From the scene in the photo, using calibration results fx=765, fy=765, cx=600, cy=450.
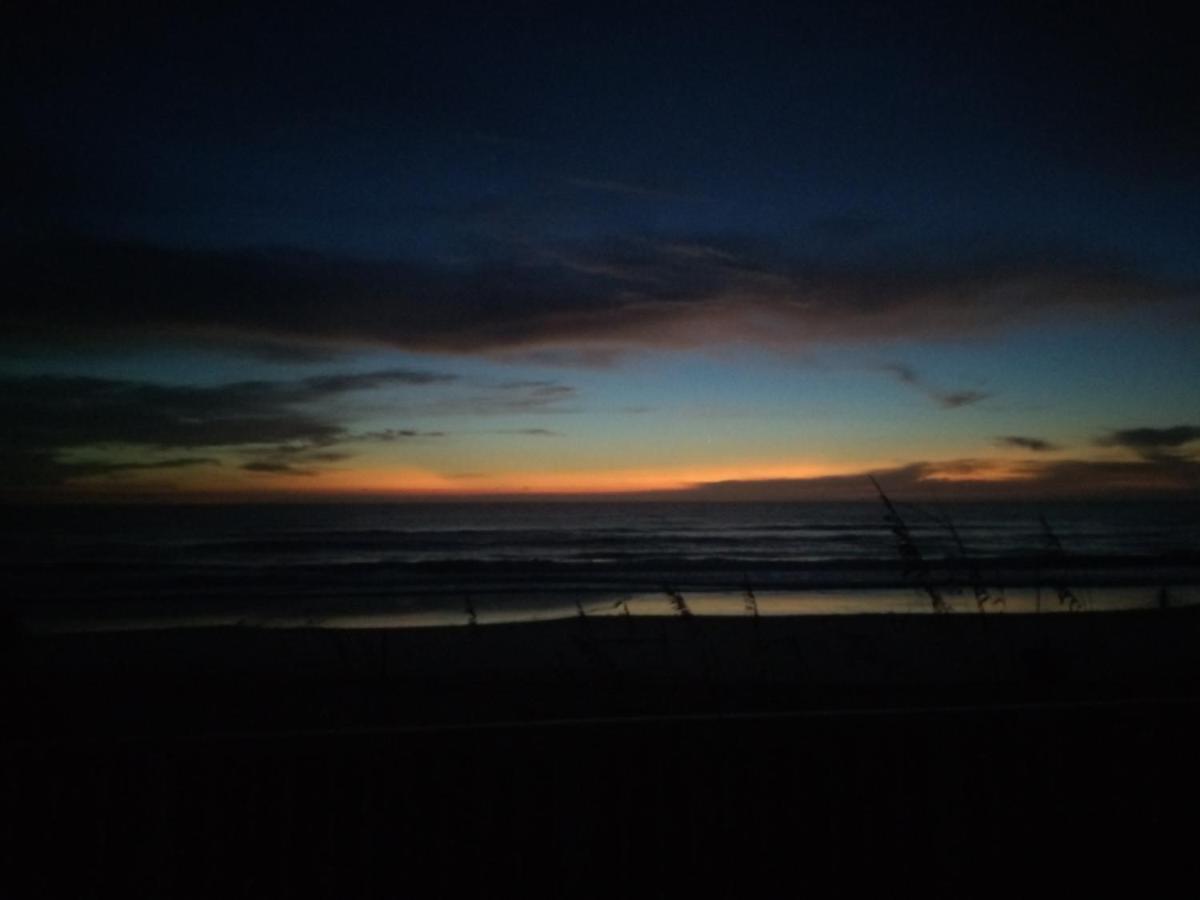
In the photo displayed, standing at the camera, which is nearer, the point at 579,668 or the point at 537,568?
the point at 579,668

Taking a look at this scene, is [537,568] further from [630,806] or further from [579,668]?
[630,806]

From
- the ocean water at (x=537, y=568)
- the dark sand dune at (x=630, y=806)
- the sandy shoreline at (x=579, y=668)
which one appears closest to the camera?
the dark sand dune at (x=630, y=806)

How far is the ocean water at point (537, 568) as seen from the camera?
17094 mm

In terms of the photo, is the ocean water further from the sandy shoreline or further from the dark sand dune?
the dark sand dune

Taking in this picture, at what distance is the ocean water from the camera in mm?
17094

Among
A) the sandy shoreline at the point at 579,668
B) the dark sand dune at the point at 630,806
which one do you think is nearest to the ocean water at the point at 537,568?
the sandy shoreline at the point at 579,668

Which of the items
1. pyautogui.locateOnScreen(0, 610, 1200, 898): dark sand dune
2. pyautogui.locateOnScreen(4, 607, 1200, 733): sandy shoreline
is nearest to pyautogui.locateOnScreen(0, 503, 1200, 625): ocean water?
pyautogui.locateOnScreen(4, 607, 1200, 733): sandy shoreline

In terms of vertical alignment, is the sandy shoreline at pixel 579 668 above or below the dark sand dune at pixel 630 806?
below

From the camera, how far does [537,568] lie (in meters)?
25.7

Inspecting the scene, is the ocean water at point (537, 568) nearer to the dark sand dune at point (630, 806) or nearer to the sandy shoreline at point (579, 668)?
the sandy shoreline at point (579, 668)

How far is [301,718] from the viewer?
6.90m

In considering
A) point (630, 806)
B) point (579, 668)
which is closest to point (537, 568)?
point (579, 668)

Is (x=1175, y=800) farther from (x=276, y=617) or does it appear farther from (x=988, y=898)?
(x=276, y=617)

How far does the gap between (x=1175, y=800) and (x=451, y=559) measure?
26.5m
